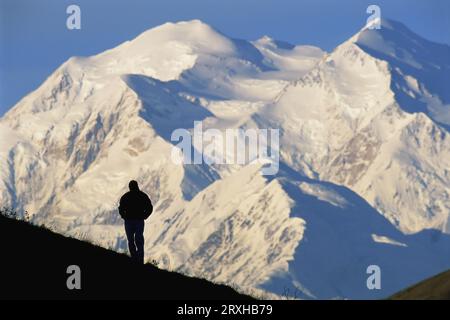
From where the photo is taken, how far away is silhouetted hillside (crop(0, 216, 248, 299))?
3962 centimetres

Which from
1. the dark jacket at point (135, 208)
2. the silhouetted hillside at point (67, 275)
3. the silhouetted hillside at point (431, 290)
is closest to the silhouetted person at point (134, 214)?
the dark jacket at point (135, 208)

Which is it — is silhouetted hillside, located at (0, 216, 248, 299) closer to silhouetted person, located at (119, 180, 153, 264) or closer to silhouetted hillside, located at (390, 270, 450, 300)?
silhouetted person, located at (119, 180, 153, 264)

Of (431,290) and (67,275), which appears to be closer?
(431,290)

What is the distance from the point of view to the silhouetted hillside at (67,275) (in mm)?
39625

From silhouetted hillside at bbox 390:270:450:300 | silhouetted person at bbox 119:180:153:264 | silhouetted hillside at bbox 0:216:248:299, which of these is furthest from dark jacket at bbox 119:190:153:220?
silhouetted hillside at bbox 390:270:450:300

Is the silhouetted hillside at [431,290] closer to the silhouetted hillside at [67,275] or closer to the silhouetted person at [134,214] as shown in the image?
the silhouetted hillside at [67,275]

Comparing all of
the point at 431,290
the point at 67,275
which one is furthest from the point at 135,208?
the point at 431,290

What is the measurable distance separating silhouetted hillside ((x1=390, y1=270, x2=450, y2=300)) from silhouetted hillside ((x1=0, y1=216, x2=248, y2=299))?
329 inches

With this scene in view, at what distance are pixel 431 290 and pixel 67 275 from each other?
11.1 meters

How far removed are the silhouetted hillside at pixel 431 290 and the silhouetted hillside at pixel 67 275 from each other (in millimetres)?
8362

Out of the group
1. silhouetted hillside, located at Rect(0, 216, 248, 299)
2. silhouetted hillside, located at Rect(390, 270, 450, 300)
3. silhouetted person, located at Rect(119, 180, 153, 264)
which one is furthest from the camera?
silhouetted person, located at Rect(119, 180, 153, 264)

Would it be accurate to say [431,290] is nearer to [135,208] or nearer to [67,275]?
[67,275]

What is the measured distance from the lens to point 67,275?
4131 cm
